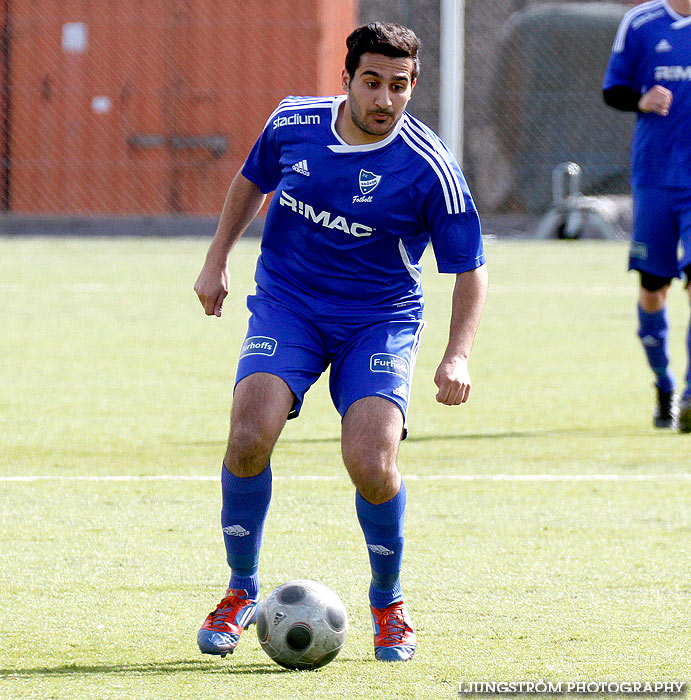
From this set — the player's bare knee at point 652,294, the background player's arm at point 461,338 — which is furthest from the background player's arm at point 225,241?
the player's bare knee at point 652,294

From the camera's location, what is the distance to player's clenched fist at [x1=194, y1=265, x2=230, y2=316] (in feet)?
14.1

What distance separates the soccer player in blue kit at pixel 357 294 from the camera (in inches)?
156

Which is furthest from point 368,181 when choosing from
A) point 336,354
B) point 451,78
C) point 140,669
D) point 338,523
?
point 451,78

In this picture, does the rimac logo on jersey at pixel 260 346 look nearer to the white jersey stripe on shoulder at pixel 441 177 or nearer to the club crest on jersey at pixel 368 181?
the club crest on jersey at pixel 368 181

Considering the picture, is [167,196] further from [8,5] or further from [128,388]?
[128,388]

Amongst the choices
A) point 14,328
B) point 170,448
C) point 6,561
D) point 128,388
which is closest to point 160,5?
point 14,328

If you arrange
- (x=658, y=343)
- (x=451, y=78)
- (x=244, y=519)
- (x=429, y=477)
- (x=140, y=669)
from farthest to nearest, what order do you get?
(x=451, y=78), (x=658, y=343), (x=429, y=477), (x=244, y=519), (x=140, y=669)

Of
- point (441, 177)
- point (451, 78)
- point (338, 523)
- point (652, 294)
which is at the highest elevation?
point (441, 177)

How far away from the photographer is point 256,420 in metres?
3.95

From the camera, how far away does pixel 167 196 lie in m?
22.0

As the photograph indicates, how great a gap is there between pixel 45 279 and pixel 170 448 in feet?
28.0

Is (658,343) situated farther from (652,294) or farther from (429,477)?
(429,477)

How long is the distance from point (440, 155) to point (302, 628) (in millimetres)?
1325

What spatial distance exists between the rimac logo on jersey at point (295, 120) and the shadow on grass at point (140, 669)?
1.49 meters
